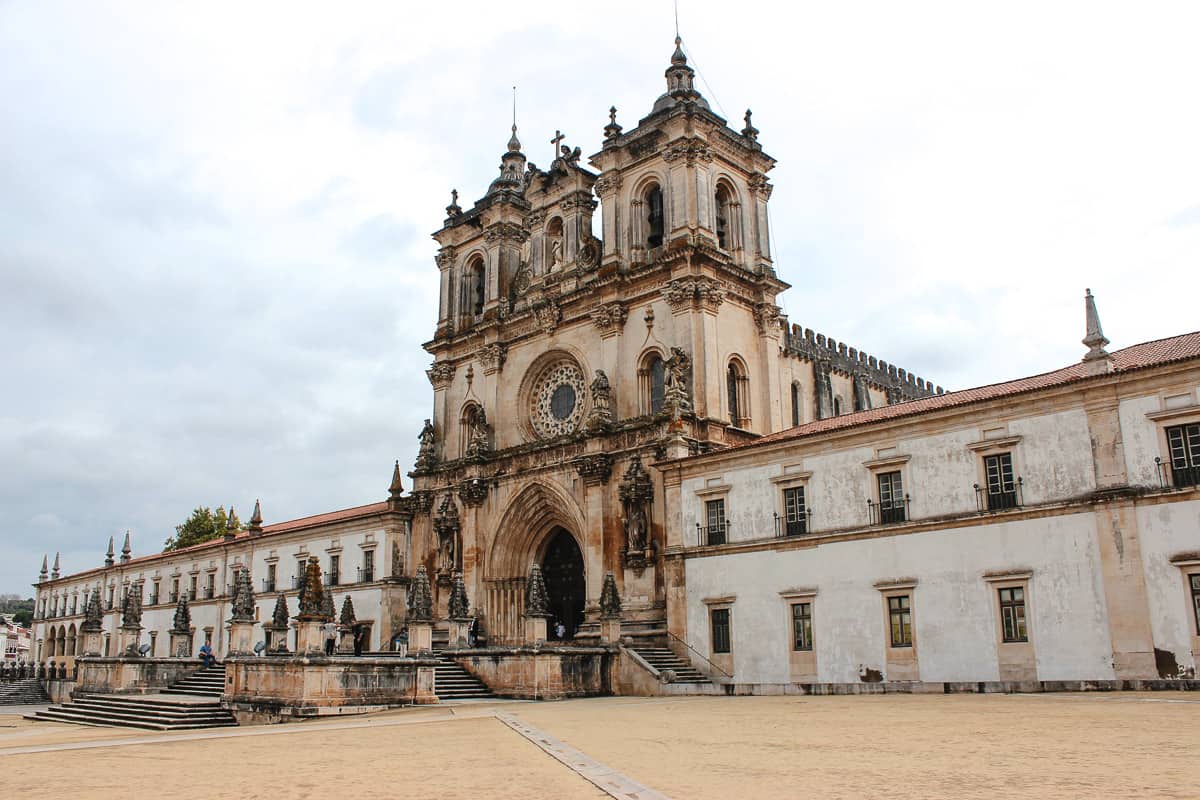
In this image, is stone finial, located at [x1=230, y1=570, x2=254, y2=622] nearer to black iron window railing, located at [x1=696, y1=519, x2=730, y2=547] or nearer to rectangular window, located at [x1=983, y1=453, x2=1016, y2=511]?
black iron window railing, located at [x1=696, y1=519, x2=730, y2=547]

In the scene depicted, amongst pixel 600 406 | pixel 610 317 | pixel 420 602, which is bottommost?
pixel 420 602

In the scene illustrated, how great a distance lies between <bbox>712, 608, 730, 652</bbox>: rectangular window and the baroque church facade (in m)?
2.48

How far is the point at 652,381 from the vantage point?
38.3m

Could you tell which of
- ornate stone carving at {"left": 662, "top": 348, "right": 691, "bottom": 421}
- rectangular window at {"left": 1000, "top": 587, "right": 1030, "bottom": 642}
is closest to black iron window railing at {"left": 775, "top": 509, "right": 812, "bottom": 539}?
rectangular window at {"left": 1000, "top": 587, "right": 1030, "bottom": 642}

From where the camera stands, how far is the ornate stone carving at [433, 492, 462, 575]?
42500 mm

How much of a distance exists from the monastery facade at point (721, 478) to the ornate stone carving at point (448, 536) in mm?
107

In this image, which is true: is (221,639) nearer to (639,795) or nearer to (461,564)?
(461,564)

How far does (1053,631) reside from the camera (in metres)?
23.6

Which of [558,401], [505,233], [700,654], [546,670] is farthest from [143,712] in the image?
[505,233]

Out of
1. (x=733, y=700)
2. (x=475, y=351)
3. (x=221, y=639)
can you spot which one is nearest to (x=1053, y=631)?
(x=733, y=700)

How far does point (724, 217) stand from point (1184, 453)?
22.1m

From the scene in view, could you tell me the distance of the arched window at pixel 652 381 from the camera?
37.8 metres

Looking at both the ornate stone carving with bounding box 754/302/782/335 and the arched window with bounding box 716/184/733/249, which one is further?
the arched window with bounding box 716/184/733/249

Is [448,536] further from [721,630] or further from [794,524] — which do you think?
[794,524]
